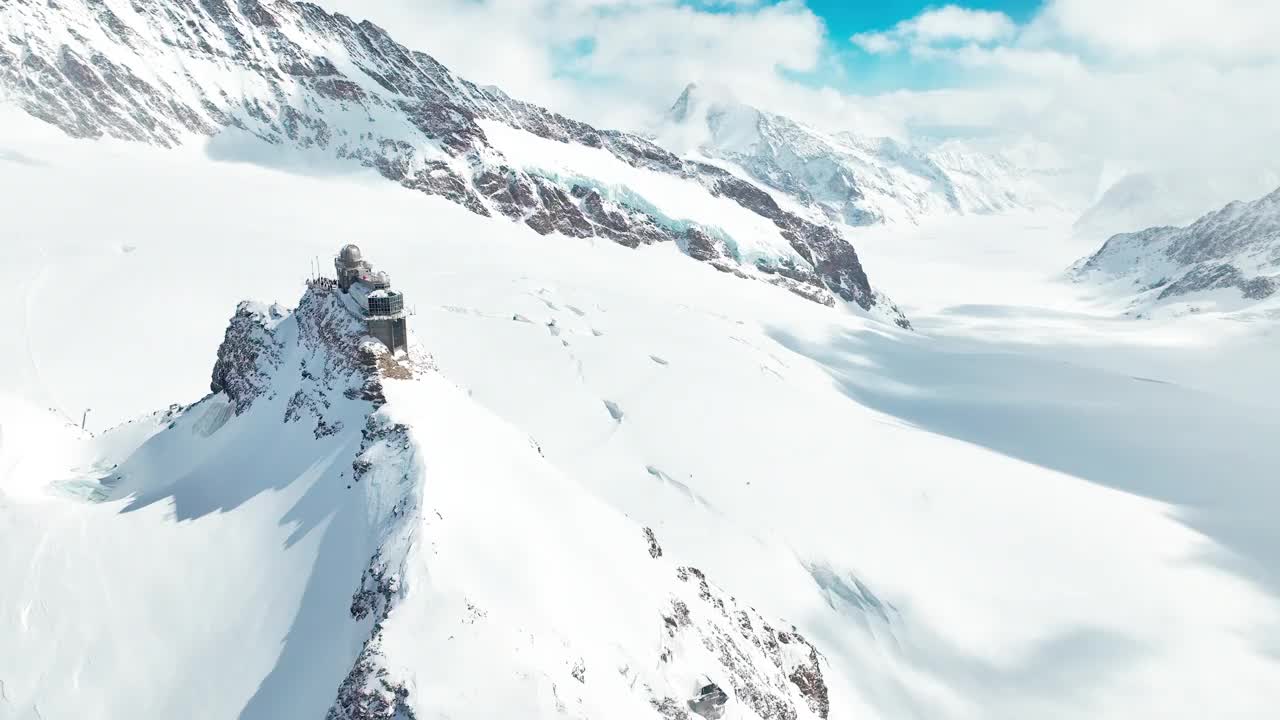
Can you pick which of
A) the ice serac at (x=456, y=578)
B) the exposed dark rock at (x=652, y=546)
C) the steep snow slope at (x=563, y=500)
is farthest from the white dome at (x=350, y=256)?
the exposed dark rock at (x=652, y=546)

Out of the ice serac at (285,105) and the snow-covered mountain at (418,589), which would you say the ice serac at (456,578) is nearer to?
the snow-covered mountain at (418,589)

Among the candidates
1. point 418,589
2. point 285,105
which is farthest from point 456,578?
point 285,105

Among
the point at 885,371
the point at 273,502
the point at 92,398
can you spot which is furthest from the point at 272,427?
the point at 885,371

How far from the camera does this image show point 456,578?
2166 centimetres

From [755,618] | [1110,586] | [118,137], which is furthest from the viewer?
[118,137]

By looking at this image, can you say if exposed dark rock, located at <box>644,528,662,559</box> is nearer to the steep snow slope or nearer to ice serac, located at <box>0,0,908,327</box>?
the steep snow slope

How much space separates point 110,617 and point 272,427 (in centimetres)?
1244

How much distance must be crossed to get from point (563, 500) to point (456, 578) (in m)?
9.83

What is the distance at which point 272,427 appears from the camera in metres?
37.8

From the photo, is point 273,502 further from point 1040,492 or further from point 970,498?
point 1040,492

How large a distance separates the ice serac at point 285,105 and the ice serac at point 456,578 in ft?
395

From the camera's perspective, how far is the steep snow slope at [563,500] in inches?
935

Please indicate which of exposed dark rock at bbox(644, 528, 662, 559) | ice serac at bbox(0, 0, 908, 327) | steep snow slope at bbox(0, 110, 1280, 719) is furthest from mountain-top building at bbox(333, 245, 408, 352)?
ice serac at bbox(0, 0, 908, 327)

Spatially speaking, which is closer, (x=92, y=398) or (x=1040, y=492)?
(x=92, y=398)
